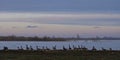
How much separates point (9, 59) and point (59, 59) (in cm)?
528

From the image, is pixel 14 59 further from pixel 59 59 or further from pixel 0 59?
pixel 59 59

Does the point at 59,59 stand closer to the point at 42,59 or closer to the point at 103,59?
the point at 42,59

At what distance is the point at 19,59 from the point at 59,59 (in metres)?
4.24

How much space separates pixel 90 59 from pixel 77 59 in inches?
60.2

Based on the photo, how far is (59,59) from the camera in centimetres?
4531

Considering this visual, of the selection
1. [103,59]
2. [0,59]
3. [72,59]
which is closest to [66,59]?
[72,59]

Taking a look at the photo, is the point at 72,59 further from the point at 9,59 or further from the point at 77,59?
the point at 9,59

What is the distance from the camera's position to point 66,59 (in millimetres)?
45312

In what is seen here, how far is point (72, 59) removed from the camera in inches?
1784

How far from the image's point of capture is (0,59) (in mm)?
44531

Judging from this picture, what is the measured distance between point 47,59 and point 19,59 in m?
2.99

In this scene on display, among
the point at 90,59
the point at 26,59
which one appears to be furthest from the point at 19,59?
the point at 90,59

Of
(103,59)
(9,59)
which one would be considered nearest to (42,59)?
(9,59)

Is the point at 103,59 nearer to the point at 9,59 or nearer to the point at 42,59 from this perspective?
the point at 42,59
